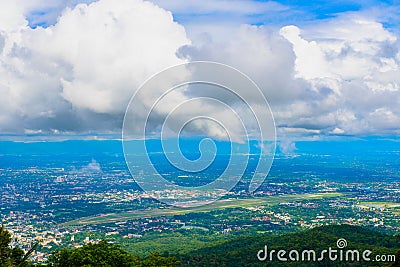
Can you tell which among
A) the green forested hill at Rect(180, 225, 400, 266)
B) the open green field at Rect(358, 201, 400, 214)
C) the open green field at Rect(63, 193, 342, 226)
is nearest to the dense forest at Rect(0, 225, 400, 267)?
the green forested hill at Rect(180, 225, 400, 266)

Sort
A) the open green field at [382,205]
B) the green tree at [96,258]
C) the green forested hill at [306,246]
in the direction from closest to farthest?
the green tree at [96,258], the green forested hill at [306,246], the open green field at [382,205]

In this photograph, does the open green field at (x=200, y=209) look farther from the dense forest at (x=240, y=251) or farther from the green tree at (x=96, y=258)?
the green tree at (x=96, y=258)

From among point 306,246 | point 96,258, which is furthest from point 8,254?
point 306,246

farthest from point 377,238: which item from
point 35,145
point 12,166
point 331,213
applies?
point 35,145

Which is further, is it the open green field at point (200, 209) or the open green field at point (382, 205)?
→ the open green field at point (382, 205)

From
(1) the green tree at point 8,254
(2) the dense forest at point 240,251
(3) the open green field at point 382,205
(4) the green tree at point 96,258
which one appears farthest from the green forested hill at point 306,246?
(3) the open green field at point 382,205

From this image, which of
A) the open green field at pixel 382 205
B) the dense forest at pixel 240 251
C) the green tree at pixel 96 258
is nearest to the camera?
the green tree at pixel 96 258

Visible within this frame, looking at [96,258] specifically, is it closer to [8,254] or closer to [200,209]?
[8,254]
